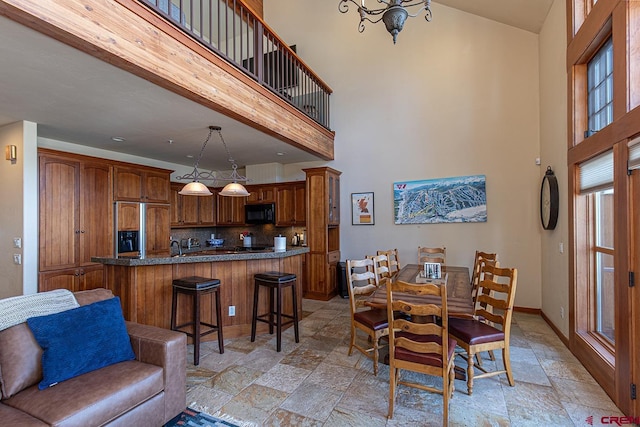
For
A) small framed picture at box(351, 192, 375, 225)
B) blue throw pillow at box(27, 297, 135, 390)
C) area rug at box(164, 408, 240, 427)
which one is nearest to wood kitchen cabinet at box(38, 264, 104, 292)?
blue throw pillow at box(27, 297, 135, 390)

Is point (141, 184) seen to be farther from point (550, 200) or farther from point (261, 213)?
point (550, 200)

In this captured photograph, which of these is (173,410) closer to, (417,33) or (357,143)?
(357,143)

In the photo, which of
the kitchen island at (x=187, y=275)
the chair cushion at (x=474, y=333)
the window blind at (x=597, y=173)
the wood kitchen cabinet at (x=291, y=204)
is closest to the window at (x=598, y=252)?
the window blind at (x=597, y=173)

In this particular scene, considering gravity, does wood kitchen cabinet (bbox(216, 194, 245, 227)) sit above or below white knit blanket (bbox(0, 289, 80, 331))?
above

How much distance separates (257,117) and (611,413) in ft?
13.6

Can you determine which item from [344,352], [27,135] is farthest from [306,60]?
[344,352]

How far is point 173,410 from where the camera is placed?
2.10 meters

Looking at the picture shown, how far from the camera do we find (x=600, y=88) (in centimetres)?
281

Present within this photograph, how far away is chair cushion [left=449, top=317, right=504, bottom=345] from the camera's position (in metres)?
2.43

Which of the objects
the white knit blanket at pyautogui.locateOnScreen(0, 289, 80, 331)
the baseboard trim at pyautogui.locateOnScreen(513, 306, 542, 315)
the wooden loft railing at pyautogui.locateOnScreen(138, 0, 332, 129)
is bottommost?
the baseboard trim at pyautogui.locateOnScreen(513, 306, 542, 315)

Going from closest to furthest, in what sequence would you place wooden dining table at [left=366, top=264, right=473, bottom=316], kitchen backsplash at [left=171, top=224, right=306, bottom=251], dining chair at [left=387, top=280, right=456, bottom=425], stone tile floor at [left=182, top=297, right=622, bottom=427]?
1. dining chair at [left=387, top=280, right=456, bottom=425]
2. stone tile floor at [left=182, top=297, right=622, bottom=427]
3. wooden dining table at [left=366, top=264, right=473, bottom=316]
4. kitchen backsplash at [left=171, top=224, right=306, bottom=251]

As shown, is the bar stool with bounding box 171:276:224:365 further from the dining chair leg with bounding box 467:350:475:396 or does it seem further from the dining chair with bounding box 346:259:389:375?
the dining chair leg with bounding box 467:350:475:396

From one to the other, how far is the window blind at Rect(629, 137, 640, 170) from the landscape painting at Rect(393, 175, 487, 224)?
273 centimetres

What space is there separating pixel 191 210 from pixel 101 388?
5.16 m
